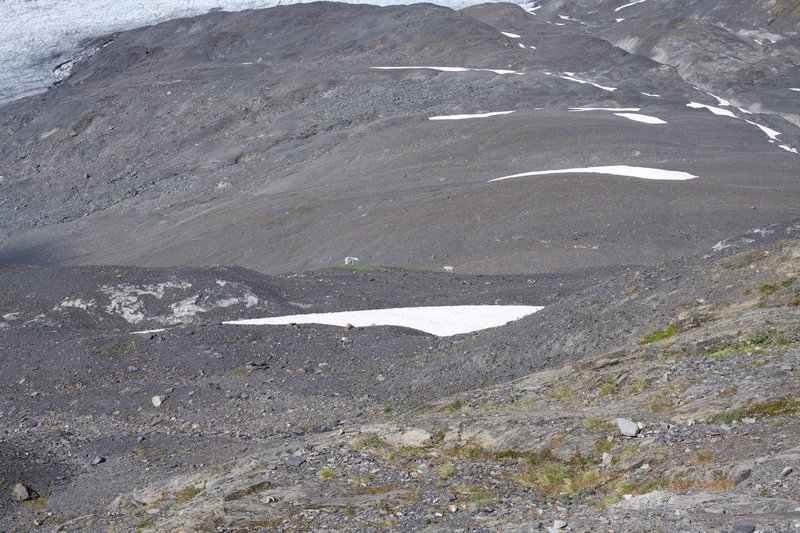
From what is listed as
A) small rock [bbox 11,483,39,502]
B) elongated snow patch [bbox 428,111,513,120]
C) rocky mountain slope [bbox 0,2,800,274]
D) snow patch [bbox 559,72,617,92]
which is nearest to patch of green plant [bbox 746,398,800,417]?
small rock [bbox 11,483,39,502]

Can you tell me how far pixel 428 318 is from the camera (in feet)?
91.3

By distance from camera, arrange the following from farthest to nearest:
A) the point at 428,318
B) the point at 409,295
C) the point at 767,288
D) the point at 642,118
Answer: the point at 642,118 → the point at 409,295 → the point at 428,318 → the point at 767,288

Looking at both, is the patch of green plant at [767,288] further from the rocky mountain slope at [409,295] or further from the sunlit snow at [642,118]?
the sunlit snow at [642,118]

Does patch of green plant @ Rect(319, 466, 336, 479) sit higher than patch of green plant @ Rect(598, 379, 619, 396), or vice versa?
patch of green plant @ Rect(598, 379, 619, 396)

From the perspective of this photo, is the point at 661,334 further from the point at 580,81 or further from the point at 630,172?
the point at 580,81

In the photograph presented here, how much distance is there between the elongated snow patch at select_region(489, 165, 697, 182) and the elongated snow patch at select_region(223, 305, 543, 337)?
20.7 m

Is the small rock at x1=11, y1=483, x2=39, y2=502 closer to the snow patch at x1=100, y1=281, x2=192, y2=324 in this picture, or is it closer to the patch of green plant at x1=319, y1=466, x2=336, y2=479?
the patch of green plant at x1=319, y1=466, x2=336, y2=479

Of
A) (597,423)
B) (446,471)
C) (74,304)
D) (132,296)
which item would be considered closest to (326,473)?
(446,471)

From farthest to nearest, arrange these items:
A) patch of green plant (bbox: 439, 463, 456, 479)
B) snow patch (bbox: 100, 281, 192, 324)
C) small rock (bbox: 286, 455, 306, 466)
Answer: snow patch (bbox: 100, 281, 192, 324) → small rock (bbox: 286, 455, 306, 466) → patch of green plant (bbox: 439, 463, 456, 479)

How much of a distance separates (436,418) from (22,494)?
7594 millimetres

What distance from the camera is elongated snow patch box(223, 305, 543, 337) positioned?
88.5 feet

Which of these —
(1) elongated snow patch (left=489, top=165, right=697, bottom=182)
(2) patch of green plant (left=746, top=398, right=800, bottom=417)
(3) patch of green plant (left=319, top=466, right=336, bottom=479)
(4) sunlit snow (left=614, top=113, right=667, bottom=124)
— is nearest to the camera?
(2) patch of green plant (left=746, top=398, right=800, bottom=417)

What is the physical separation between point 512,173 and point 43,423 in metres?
33.9

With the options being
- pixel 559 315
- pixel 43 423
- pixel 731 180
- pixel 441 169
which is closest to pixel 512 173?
pixel 441 169
